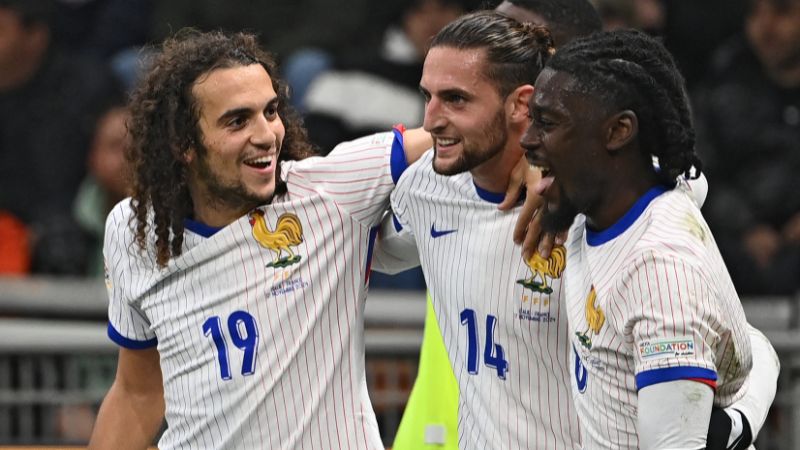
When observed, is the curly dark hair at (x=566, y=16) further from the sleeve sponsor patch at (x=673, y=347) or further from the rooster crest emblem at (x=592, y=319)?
the sleeve sponsor patch at (x=673, y=347)

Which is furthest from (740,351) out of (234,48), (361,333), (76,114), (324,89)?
(76,114)

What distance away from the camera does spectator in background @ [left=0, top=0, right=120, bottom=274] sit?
794 centimetres

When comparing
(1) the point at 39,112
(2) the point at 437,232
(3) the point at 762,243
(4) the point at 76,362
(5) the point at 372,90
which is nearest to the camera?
(2) the point at 437,232

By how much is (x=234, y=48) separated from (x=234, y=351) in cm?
87

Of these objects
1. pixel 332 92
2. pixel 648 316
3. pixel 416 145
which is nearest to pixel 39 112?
pixel 332 92

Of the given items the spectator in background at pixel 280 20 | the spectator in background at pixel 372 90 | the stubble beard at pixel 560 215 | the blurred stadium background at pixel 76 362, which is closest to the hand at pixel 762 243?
the blurred stadium background at pixel 76 362

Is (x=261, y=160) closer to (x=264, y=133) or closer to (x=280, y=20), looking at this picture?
(x=264, y=133)

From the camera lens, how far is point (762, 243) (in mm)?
7461

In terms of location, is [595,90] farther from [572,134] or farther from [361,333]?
[361,333]

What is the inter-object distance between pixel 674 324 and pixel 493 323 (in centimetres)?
90

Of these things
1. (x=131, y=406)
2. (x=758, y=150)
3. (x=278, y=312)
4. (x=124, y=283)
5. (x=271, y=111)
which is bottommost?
(x=131, y=406)

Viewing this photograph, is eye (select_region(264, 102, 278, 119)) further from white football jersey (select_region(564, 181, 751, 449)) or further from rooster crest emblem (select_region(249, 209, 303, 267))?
white football jersey (select_region(564, 181, 751, 449))

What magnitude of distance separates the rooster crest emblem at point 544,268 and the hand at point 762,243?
357cm

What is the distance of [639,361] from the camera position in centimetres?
333
